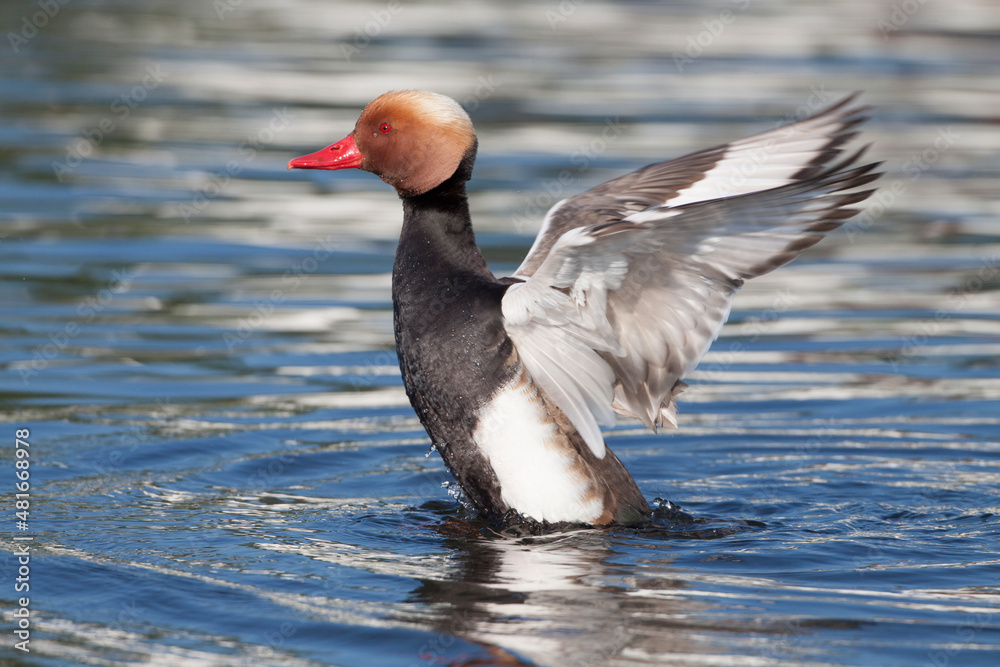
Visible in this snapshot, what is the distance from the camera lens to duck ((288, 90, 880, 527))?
16.6 feet

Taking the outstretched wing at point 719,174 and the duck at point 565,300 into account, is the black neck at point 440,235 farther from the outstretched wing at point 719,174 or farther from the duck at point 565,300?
the outstretched wing at point 719,174

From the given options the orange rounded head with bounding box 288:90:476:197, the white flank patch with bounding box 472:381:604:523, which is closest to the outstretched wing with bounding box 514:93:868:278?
the orange rounded head with bounding box 288:90:476:197

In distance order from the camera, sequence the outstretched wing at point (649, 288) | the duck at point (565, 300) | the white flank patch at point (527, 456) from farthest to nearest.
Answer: the white flank patch at point (527, 456), the duck at point (565, 300), the outstretched wing at point (649, 288)

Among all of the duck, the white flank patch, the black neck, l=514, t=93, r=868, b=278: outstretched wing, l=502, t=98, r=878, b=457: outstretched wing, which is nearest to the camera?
l=502, t=98, r=878, b=457: outstretched wing

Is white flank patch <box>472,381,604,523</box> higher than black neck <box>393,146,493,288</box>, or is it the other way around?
black neck <box>393,146,493,288</box>

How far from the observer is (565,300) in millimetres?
5301

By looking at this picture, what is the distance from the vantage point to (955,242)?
11.7 metres

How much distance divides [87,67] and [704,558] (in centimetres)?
1485

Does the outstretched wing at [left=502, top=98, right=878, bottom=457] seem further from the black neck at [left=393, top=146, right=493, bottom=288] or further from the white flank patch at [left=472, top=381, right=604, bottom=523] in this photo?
the black neck at [left=393, top=146, right=493, bottom=288]

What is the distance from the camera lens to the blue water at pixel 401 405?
4996 millimetres

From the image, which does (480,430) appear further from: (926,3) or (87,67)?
(926,3)

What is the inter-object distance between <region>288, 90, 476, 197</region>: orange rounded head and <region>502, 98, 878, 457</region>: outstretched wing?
0.86 meters

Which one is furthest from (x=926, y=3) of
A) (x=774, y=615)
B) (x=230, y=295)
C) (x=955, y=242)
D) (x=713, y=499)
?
(x=774, y=615)

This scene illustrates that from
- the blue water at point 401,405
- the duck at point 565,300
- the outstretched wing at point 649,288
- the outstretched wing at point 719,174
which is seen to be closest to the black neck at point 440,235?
the duck at point 565,300
